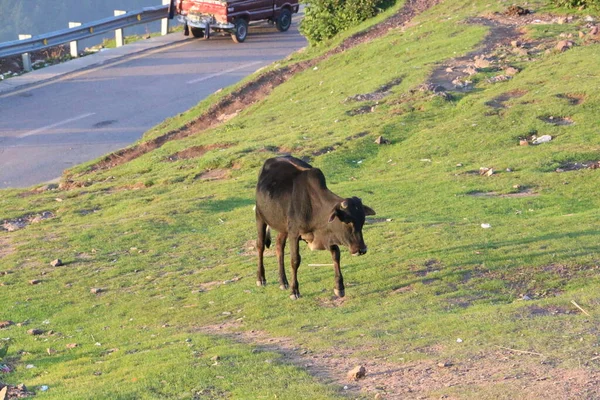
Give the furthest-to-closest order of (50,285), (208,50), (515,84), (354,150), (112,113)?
(208,50) → (112,113) → (515,84) → (354,150) → (50,285)

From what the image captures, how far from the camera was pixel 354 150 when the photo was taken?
17734mm

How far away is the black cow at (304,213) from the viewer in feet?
33.3

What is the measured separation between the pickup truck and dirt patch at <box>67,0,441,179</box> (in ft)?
19.5

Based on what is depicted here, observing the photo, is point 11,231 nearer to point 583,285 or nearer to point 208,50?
point 583,285

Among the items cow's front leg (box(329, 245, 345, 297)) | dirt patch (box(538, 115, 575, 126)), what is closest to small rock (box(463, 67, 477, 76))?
dirt patch (box(538, 115, 575, 126))

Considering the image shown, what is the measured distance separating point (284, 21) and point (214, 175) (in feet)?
60.7

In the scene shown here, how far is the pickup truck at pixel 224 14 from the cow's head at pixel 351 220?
75.2ft

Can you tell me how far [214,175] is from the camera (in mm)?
18125

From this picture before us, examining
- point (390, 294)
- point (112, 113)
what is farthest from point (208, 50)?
point (390, 294)

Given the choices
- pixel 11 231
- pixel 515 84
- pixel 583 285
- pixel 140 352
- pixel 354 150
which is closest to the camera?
pixel 140 352

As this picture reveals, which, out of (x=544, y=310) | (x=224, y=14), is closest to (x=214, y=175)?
(x=544, y=310)

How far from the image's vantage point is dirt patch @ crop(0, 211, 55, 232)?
16.3 metres

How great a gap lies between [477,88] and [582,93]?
237 centimetres

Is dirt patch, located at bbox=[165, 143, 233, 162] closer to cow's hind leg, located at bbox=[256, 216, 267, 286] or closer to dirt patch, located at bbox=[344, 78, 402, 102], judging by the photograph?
dirt patch, located at bbox=[344, 78, 402, 102]
